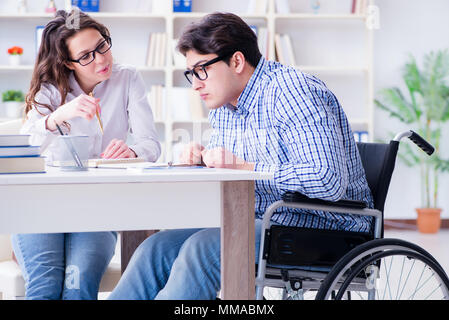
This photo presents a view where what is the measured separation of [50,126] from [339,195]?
962 millimetres

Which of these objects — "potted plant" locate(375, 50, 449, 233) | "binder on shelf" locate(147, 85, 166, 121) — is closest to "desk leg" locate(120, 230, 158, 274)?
"binder on shelf" locate(147, 85, 166, 121)

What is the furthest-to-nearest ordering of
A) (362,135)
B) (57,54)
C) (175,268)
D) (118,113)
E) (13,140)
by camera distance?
(362,135) < (118,113) < (57,54) < (175,268) < (13,140)

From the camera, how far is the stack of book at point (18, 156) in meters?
1.29

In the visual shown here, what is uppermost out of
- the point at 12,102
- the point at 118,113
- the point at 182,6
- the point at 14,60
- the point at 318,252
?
the point at 182,6

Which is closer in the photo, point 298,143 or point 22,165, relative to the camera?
point 22,165

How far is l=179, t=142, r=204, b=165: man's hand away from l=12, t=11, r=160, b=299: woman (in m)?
0.30

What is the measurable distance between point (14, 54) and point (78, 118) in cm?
293

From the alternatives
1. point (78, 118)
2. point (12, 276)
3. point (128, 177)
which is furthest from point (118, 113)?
point (128, 177)

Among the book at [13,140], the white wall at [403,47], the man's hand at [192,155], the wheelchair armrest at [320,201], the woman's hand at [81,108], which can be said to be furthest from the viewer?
the white wall at [403,47]

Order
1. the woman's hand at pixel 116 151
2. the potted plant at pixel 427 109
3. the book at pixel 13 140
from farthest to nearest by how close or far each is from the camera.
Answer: the potted plant at pixel 427 109 < the woman's hand at pixel 116 151 < the book at pixel 13 140

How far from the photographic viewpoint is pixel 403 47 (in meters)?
5.17

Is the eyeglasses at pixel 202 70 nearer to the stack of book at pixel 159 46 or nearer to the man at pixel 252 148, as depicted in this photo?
the man at pixel 252 148

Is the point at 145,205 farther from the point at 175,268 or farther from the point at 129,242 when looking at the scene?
the point at 129,242

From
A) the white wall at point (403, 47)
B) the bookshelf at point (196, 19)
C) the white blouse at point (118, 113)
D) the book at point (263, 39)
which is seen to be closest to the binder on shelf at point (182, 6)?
the bookshelf at point (196, 19)
